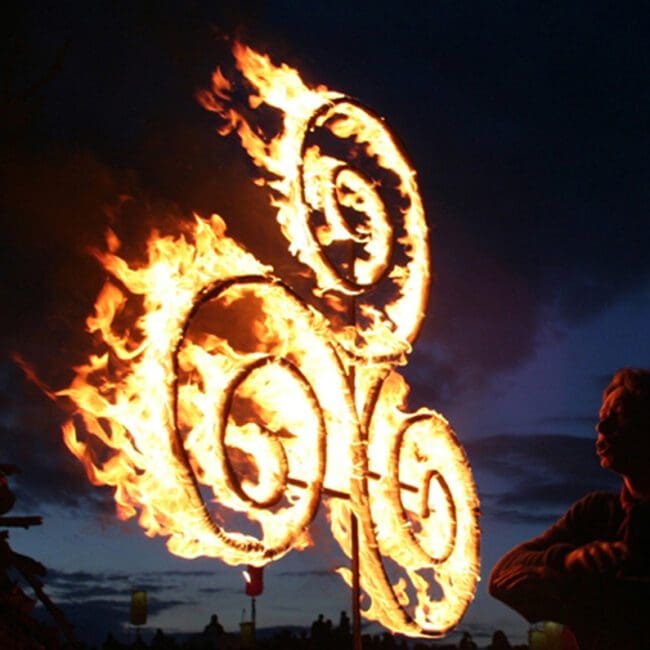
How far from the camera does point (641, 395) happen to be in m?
4.60

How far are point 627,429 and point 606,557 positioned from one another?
0.59 meters

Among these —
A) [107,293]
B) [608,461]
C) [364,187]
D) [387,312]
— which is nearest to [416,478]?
[387,312]

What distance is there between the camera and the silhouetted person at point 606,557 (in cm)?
436

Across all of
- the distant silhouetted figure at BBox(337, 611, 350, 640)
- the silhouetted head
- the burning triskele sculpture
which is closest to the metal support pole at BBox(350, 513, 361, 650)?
the burning triskele sculpture

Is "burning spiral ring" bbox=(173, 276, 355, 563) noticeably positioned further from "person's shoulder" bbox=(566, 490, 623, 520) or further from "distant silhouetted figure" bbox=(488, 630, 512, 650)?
"distant silhouetted figure" bbox=(488, 630, 512, 650)

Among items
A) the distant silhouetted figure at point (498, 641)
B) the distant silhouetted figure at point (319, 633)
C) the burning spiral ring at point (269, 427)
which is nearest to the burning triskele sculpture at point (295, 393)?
the burning spiral ring at point (269, 427)

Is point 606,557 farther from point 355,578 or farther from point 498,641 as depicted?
point 498,641

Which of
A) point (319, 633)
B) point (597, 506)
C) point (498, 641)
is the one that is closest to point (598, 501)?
point (597, 506)

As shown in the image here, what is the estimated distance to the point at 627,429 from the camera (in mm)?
4594

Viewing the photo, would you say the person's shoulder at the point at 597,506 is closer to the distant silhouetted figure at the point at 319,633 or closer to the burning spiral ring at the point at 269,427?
the burning spiral ring at the point at 269,427

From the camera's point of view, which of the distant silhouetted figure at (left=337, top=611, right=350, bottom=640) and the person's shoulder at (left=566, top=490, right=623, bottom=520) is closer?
the person's shoulder at (left=566, top=490, right=623, bottom=520)

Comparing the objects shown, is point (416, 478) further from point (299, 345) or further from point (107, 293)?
point (107, 293)

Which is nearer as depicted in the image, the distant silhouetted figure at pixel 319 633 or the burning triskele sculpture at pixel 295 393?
the burning triskele sculpture at pixel 295 393

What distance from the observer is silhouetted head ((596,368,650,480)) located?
459 cm
